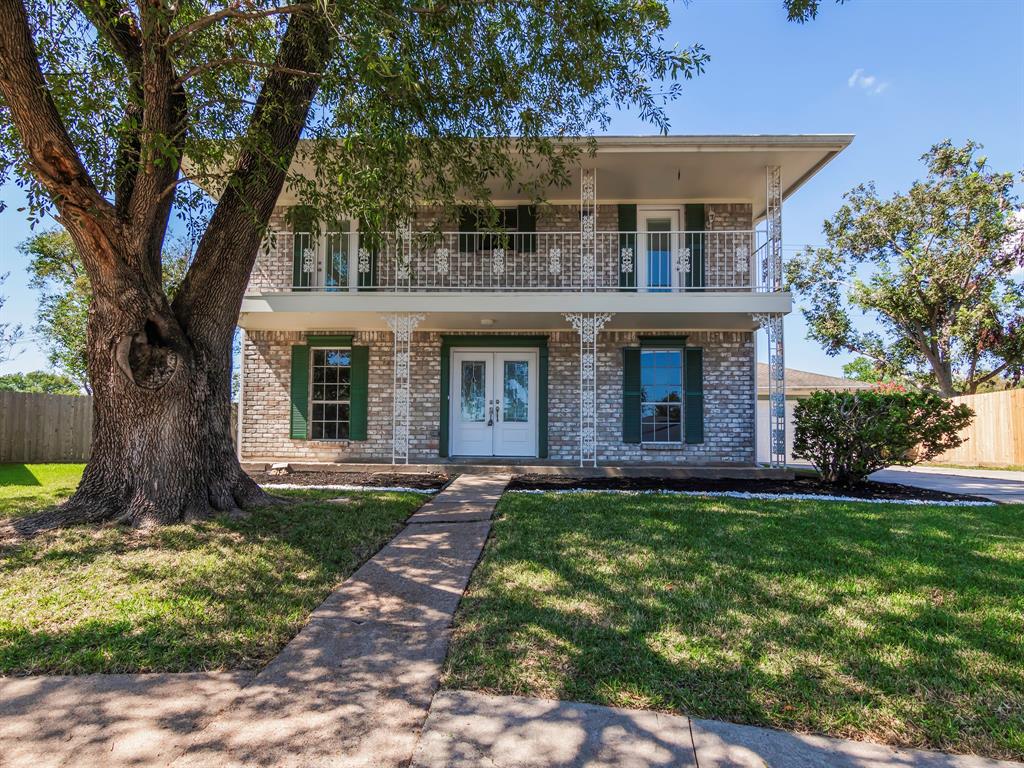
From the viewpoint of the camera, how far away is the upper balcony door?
10.4 m

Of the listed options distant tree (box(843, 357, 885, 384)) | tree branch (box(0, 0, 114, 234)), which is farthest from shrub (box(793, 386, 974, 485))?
distant tree (box(843, 357, 885, 384))

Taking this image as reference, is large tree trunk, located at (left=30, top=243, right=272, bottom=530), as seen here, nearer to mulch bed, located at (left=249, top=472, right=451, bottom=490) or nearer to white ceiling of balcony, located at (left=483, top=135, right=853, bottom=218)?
mulch bed, located at (left=249, top=472, right=451, bottom=490)

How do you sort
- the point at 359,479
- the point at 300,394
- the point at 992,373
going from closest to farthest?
the point at 359,479 < the point at 300,394 < the point at 992,373

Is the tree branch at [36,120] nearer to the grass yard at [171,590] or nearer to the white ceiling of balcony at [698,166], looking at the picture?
the grass yard at [171,590]

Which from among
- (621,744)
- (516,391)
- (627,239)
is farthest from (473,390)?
(621,744)

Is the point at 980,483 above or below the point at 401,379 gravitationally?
below

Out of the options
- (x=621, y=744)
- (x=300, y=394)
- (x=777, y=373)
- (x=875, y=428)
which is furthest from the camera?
(x=300, y=394)

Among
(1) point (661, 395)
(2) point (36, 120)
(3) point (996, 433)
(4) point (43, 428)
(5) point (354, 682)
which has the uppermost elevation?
(2) point (36, 120)

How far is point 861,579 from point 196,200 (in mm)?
7567

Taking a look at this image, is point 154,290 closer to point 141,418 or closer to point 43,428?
point 141,418

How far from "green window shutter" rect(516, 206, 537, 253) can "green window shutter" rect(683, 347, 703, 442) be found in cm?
365

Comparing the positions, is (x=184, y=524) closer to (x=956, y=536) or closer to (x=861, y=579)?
(x=861, y=579)

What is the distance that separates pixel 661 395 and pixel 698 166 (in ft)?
13.2

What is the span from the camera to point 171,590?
3.41 m
